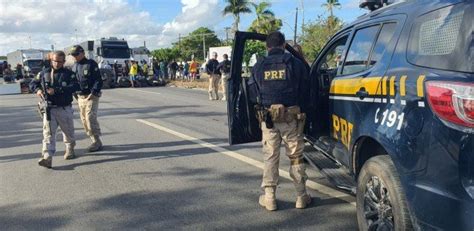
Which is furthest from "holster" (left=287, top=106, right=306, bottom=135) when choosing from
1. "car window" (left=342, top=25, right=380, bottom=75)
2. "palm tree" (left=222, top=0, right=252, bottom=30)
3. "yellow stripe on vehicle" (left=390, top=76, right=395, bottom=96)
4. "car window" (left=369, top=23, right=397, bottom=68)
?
"palm tree" (left=222, top=0, right=252, bottom=30)

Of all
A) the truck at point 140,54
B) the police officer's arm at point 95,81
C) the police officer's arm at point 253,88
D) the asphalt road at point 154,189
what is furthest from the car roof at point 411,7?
the truck at point 140,54

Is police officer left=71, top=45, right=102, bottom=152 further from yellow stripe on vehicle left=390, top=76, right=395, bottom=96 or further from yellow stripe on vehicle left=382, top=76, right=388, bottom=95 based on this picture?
yellow stripe on vehicle left=390, top=76, right=395, bottom=96

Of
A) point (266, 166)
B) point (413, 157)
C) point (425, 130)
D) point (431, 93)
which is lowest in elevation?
point (266, 166)

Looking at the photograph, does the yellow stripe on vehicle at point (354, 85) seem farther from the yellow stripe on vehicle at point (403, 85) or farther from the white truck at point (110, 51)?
the white truck at point (110, 51)

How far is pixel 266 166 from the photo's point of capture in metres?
4.78

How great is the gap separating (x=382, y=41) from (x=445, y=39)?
0.88m

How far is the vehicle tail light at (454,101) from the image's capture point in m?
2.67

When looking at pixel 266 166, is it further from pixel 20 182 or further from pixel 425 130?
pixel 20 182

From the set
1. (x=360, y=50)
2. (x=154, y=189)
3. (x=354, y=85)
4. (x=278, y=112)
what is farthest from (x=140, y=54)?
(x=354, y=85)


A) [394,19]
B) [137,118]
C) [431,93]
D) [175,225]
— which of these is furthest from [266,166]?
[137,118]

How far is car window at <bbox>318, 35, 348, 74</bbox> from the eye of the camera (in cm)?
487

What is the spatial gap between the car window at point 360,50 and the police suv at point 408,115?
10 millimetres

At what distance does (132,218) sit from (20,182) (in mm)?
2358

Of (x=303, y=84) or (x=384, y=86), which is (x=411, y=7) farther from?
(x=303, y=84)
